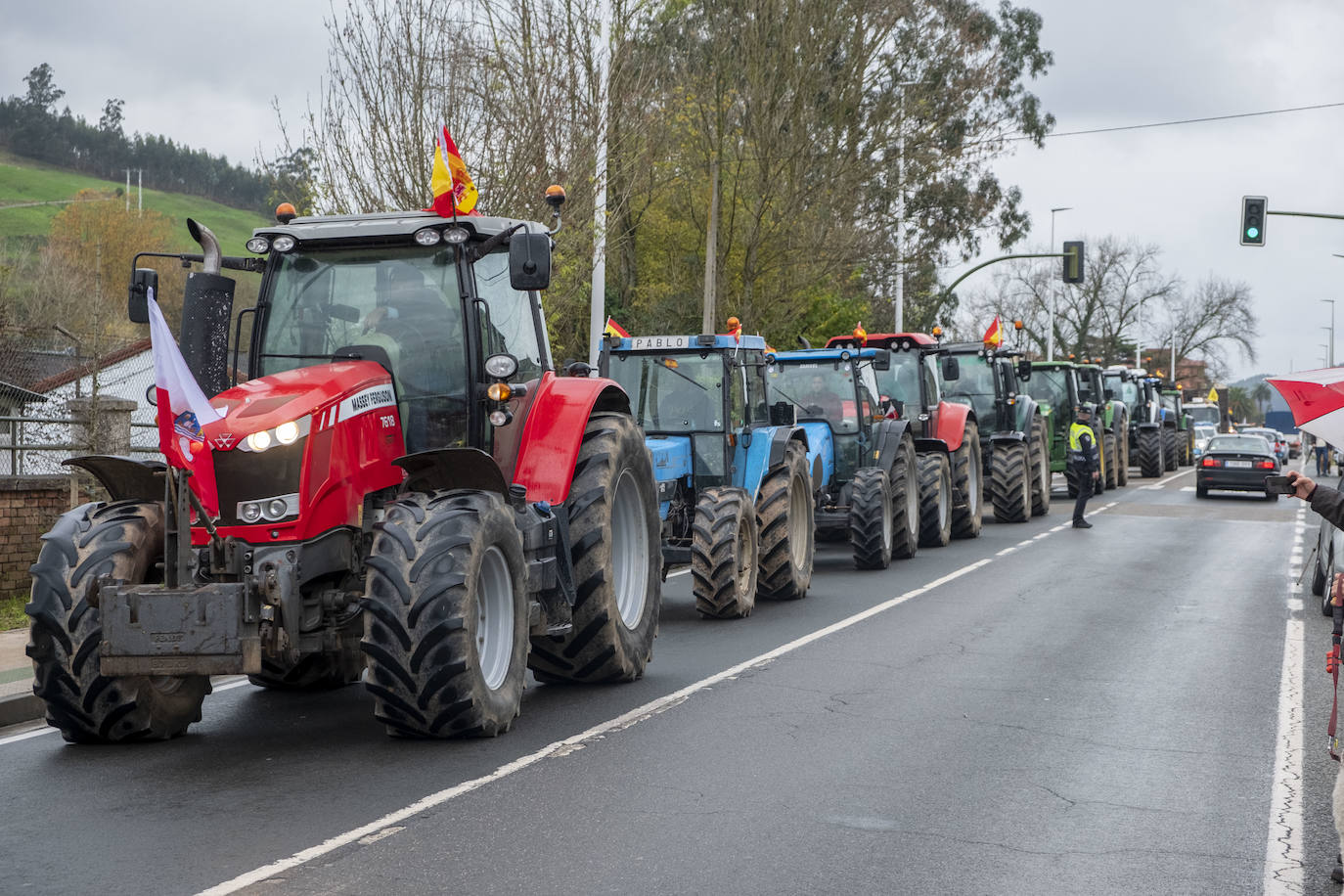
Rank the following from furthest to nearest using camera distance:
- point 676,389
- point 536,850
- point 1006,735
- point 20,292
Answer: point 20,292 → point 676,389 → point 1006,735 → point 536,850

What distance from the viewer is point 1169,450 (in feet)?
149

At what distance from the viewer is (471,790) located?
22.1 ft

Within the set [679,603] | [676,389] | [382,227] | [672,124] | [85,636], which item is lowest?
[679,603]

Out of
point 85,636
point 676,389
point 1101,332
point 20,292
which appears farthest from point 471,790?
point 1101,332

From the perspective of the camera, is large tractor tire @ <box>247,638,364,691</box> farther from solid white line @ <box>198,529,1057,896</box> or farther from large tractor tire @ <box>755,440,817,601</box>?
large tractor tire @ <box>755,440,817,601</box>

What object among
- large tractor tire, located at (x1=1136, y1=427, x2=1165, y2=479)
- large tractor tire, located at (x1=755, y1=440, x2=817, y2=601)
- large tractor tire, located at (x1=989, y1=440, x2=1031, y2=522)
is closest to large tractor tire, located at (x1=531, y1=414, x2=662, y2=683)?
large tractor tire, located at (x1=755, y1=440, x2=817, y2=601)

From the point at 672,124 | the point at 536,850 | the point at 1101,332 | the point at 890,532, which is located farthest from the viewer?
the point at 1101,332

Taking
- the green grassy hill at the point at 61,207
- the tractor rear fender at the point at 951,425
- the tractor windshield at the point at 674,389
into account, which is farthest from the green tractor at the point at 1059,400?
the green grassy hill at the point at 61,207

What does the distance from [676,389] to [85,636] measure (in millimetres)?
7430

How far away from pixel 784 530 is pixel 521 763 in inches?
281

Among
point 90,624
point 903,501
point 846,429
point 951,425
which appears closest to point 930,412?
point 951,425

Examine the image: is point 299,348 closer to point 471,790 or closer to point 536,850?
point 471,790

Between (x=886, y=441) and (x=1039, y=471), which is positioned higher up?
(x=886, y=441)

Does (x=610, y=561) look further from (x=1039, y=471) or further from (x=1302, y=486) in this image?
(x=1039, y=471)
